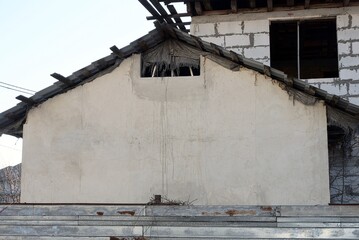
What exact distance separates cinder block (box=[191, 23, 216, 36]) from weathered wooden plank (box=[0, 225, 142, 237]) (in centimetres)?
723

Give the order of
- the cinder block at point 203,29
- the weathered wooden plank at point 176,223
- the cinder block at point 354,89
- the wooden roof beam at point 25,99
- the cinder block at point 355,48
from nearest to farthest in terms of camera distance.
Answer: the weathered wooden plank at point 176,223
the wooden roof beam at point 25,99
the cinder block at point 354,89
the cinder block at point 355,48
the cinder block at point 203,29

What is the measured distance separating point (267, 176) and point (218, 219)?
4063 mm

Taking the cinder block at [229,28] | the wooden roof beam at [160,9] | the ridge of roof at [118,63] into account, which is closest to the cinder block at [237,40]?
the cinder block at [229,28]

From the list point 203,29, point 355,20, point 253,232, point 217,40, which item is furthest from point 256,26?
point 253,232

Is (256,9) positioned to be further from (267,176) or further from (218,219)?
(218,219)

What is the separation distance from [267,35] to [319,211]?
23.0 feet

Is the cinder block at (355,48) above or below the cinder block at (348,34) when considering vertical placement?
below

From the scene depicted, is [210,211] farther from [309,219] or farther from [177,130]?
[177,130]

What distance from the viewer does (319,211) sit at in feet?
19.8

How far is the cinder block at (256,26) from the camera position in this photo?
12.5 meters

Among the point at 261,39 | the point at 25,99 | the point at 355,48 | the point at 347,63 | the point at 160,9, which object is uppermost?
the point at 160,9

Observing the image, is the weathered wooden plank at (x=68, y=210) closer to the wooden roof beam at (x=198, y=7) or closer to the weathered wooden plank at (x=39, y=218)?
the weathered wooden plank at (x=39, y=218)

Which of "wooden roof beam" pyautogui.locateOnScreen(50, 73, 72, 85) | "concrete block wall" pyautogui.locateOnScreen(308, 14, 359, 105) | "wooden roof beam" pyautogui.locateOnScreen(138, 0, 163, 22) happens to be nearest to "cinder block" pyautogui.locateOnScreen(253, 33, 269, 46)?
"concrete block wall" pyautogui.locateOnScreen(308, 14, 359, 105)

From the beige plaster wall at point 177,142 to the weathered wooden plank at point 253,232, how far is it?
394 cm
